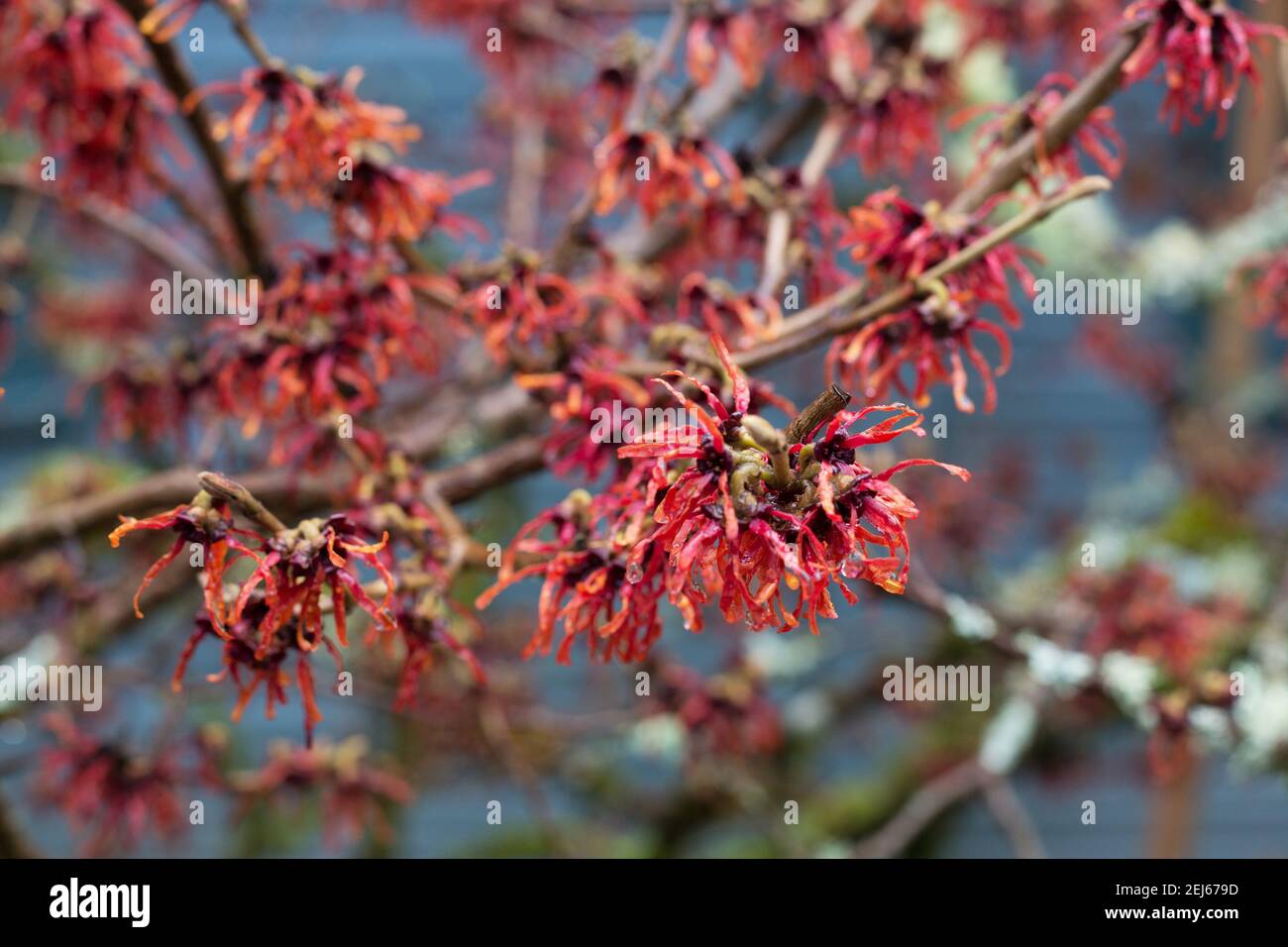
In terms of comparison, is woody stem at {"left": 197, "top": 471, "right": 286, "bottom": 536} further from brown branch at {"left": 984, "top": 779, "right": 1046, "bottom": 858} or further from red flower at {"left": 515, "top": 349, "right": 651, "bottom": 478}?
brown branch at {"left": 984, "top": 779, "right": 1046, "bottom": 858}

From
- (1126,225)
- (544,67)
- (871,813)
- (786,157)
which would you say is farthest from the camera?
(1126,225)

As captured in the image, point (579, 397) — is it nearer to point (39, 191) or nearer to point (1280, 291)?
point (1280, 291)

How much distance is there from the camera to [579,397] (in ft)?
3.15

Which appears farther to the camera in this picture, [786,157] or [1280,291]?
[786,157]

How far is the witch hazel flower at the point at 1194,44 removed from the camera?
871 mm

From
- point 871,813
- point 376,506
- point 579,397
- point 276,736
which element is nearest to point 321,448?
point 376,506

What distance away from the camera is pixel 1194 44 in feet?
2.91

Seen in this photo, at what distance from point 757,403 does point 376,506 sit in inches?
12.9

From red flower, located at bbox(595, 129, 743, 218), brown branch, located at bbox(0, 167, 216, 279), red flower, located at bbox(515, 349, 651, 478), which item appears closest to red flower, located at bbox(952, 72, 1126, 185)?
red flower, located at bbox(595, 129, 743, 218)

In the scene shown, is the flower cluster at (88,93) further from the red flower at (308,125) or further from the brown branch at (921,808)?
the brown branch at (921,808)

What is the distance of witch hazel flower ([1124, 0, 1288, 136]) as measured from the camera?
87 cm

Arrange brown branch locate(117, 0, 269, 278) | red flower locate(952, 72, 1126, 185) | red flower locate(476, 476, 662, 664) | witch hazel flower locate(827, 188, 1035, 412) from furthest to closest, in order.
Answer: brown branch locate(117, 0, 269, 278), red flower locate(952, 72, 1126, 185), witch hazel flower locate(827, 188, 1035, 412), red flower locate(476, 476, 662, 664)

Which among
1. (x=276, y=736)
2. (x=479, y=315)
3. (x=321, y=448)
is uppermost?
(x=479, y=315)

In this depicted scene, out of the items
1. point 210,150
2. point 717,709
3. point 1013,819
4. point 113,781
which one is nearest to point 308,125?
point 210,150
